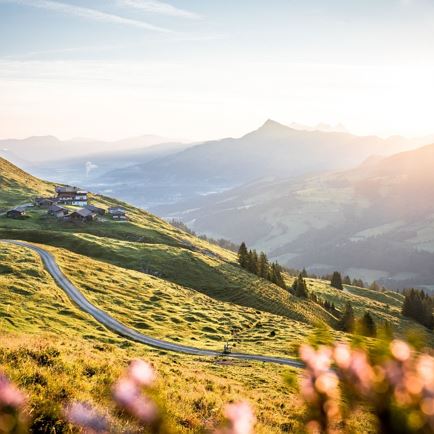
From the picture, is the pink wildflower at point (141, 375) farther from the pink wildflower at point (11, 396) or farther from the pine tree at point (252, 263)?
the pine tree at point (252, 263)

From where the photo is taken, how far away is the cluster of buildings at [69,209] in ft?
484

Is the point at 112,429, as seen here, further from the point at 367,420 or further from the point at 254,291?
the point at 254,291

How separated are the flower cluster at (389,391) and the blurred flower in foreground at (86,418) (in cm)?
868

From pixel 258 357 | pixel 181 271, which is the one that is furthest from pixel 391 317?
pixel 258 357

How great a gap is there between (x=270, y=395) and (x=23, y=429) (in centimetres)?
2204

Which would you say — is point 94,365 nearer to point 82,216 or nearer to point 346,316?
point 346,316

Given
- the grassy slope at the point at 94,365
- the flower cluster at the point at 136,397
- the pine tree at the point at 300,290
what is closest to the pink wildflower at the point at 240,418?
the grassy slope at the point at 94,365

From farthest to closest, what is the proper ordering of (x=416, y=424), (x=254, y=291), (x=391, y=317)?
(x=391, y=317), (x=254, y=291), (x=416, y=424)

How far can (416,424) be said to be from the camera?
40.0ft

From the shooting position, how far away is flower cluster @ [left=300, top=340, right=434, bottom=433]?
41.5 feet

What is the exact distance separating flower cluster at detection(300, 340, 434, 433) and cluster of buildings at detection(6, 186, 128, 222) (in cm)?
14091

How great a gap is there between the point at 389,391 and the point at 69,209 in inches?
6354

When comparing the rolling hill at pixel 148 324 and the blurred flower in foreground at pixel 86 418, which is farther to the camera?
the rolling hill at pixel 148 324

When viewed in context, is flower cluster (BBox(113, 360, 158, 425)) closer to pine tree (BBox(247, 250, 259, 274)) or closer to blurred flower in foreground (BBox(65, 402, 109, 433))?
blurred flower in foreground (BBox(65, 402, 109, 433))
